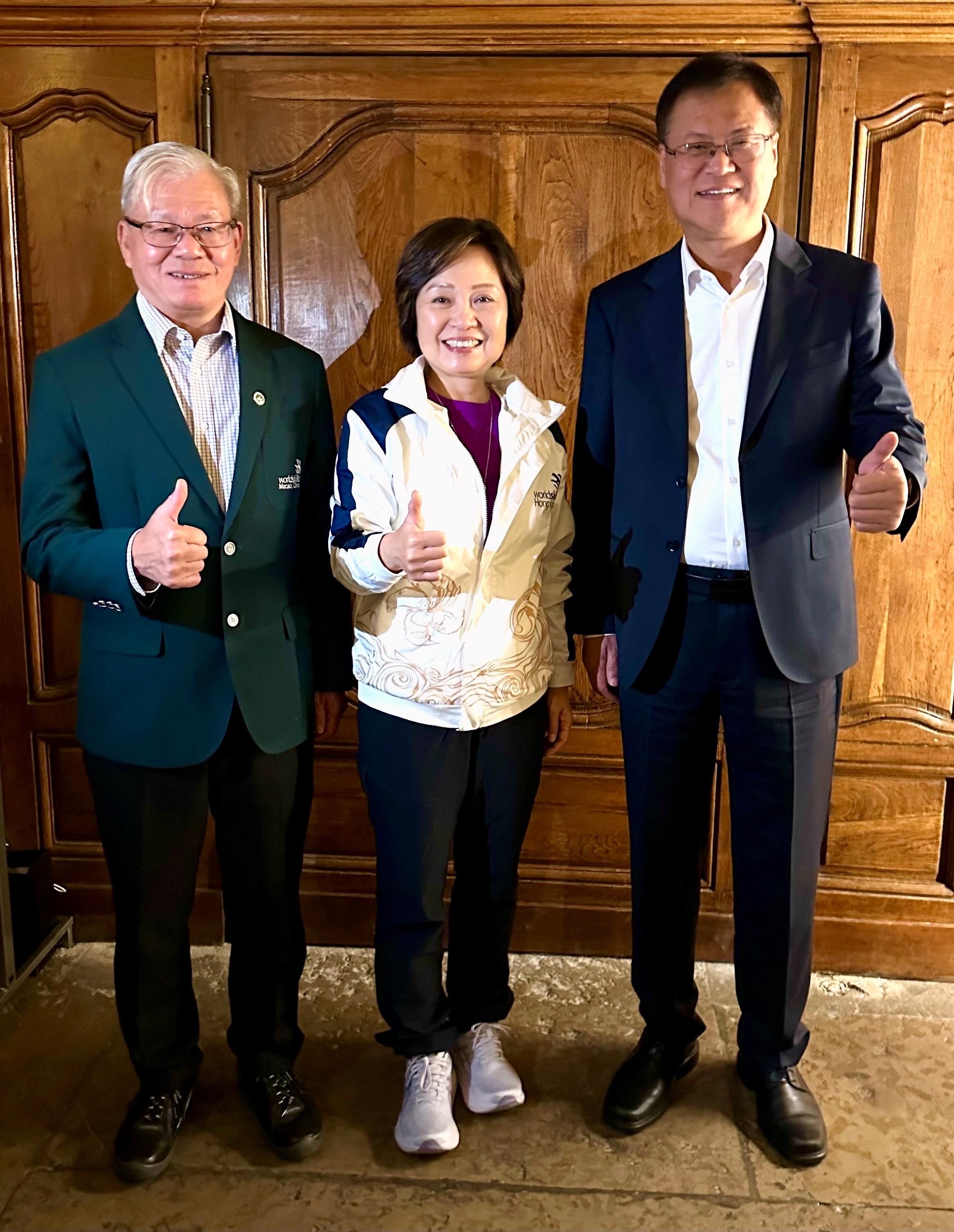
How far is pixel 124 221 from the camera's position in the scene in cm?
180

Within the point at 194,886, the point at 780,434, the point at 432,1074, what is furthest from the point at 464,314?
the point at 432,1074

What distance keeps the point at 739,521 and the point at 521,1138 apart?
4.09ft

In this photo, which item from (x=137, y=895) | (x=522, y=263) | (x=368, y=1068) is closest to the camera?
(x=137, y=895)

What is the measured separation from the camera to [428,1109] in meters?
2.03

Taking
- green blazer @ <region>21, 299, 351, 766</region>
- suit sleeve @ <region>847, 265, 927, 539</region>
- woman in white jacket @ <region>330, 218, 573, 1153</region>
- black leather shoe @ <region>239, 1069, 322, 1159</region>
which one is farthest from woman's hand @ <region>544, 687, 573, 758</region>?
black leather shoe @ <region>239, 1069, 322, 1159</region>

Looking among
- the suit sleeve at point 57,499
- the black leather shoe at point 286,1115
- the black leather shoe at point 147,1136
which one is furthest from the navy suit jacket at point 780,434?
the black leather shoe at point 147,1136

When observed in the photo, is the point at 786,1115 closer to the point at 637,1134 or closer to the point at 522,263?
the point at 637,1134

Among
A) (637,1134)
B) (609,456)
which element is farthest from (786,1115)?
(609,456)

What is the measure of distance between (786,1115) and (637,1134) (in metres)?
0.29

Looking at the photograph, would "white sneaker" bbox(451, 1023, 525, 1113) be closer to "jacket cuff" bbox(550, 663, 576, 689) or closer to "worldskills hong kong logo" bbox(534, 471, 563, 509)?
"jacket cuff" bbox(550, 663, 576, 689)

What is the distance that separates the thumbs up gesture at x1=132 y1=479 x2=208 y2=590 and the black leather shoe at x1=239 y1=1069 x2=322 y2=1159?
100 cm

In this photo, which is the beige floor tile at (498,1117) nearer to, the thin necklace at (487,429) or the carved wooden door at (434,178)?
the thin necklace at (487,429)

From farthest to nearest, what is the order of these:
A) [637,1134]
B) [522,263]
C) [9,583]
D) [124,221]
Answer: [9,583], [522,263], [637,1134], [124,221]

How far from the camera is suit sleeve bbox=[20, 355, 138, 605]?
1.76 m
